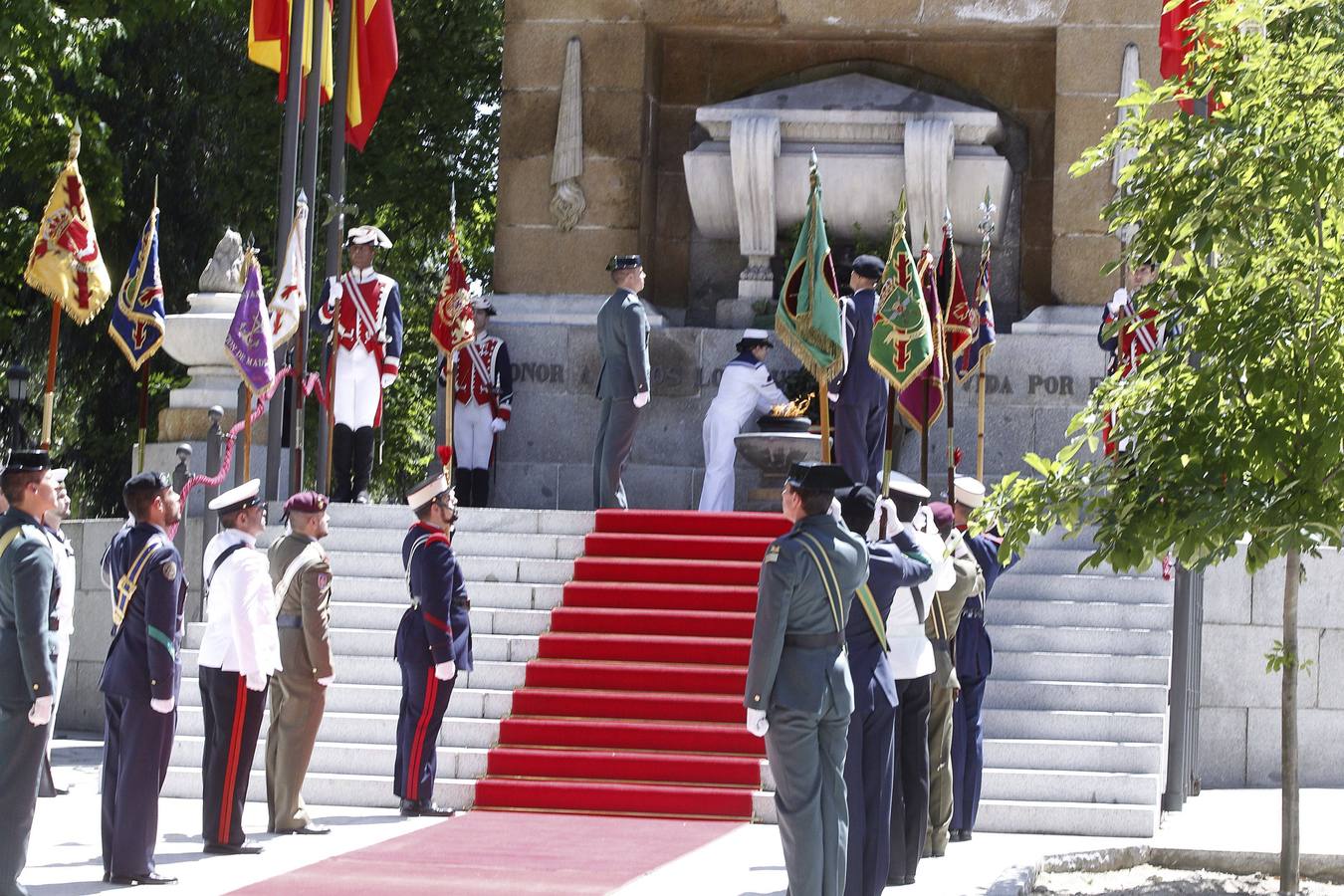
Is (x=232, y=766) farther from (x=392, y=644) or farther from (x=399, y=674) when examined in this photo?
(x=392, y=644)

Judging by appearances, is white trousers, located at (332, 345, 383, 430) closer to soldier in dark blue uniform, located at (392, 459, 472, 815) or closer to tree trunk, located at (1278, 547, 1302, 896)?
soldier in dark blue uniform, located at (392, 459, 472, 815)

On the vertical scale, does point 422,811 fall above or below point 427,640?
below

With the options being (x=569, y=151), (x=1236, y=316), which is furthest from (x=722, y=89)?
(x=1236, y=316)

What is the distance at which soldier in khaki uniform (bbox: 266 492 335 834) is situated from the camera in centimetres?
1209

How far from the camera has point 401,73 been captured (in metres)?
29.6

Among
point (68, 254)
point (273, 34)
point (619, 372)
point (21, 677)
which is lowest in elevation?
point (21, 677)

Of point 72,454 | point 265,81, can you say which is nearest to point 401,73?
point 265,81

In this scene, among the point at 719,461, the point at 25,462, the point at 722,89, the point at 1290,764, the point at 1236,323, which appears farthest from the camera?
the point at 722,89

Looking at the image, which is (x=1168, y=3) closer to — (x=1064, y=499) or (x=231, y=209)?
(x=1064, y=499)

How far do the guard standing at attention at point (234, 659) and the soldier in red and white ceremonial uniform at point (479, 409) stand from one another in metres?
8.26

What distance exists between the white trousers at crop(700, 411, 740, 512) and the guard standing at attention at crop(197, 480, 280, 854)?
7.55m

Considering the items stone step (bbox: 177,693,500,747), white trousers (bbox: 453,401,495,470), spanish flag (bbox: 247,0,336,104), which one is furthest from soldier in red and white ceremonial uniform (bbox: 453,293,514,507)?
stone step (bbox: 177,693,500,747)

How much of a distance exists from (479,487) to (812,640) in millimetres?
10808

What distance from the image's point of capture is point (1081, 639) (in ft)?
50.2
